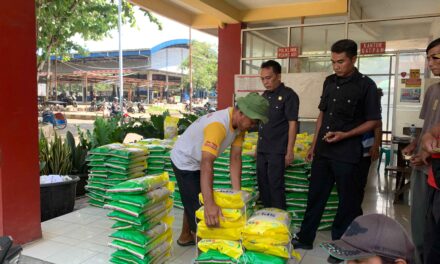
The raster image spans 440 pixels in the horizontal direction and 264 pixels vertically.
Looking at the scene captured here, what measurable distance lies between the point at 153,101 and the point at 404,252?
96.8 feet

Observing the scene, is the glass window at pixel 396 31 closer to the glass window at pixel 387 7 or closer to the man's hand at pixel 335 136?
the glass window at pixel 387 7

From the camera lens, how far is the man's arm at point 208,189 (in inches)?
78.5

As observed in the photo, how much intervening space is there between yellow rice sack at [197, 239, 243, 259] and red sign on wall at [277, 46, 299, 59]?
17.0 feet

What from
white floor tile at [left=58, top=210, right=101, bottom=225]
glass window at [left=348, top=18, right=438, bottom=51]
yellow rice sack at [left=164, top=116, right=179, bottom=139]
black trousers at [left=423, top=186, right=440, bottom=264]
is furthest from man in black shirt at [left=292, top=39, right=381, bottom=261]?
glass window at [left=348, top=18, right=438, bottom=51]

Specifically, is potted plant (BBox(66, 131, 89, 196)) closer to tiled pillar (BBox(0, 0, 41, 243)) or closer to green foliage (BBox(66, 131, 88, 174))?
green foliage (BBox(66, 131, 88, 174))

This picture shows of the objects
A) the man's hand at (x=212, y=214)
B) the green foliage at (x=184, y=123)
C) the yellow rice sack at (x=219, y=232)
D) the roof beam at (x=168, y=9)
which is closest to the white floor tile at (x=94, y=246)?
the yellow rice sack at (x=219, y=232)

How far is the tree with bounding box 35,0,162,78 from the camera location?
21.8 ft

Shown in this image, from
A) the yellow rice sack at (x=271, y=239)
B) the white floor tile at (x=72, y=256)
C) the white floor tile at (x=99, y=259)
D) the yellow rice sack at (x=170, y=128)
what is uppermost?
the yellow rice sack at (x=170, y=128)

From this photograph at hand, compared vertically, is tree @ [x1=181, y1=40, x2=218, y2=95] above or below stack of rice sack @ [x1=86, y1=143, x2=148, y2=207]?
above

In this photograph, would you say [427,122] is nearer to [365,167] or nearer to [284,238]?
[365,167]

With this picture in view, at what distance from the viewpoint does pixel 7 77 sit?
2785 mm

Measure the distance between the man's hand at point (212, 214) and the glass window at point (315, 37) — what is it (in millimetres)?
5346

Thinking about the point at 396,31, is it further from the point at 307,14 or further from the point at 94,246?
the point at 94,246

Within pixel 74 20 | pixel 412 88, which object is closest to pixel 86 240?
pixel 412 88
